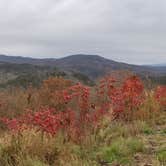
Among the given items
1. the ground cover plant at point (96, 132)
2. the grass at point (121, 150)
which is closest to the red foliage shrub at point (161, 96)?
the ground cover plant at point (96, 132)

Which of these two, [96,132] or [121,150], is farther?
[96,132]

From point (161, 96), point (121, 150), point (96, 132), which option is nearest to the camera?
point (121, 150)

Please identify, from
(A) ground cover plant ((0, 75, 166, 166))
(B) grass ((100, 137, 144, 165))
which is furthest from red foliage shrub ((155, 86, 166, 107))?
(B) grass ((100, 137, 144, 165))

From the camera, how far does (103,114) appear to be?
12.2 m

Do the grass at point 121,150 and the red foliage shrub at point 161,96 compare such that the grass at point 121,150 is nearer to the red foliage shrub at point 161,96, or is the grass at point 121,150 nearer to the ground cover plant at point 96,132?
the ground cover plant at point 96,132

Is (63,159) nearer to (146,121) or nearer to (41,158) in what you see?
(41,158)

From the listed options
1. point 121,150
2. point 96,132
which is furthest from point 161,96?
point 121,150

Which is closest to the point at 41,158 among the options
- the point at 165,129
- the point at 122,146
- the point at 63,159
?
the point at 63,159

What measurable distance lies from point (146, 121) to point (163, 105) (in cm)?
175

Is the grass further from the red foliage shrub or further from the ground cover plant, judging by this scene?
the red foliage shrub

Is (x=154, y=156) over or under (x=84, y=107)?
under

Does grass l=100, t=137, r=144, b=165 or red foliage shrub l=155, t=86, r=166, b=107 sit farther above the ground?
red foliage shrub l=155, t=86, r=166, b=107

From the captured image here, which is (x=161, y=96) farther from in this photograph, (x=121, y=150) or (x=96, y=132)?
(x=121, y=150)

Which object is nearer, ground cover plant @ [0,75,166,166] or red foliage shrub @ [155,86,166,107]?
ground cover plant @ [0,75,166,166]
